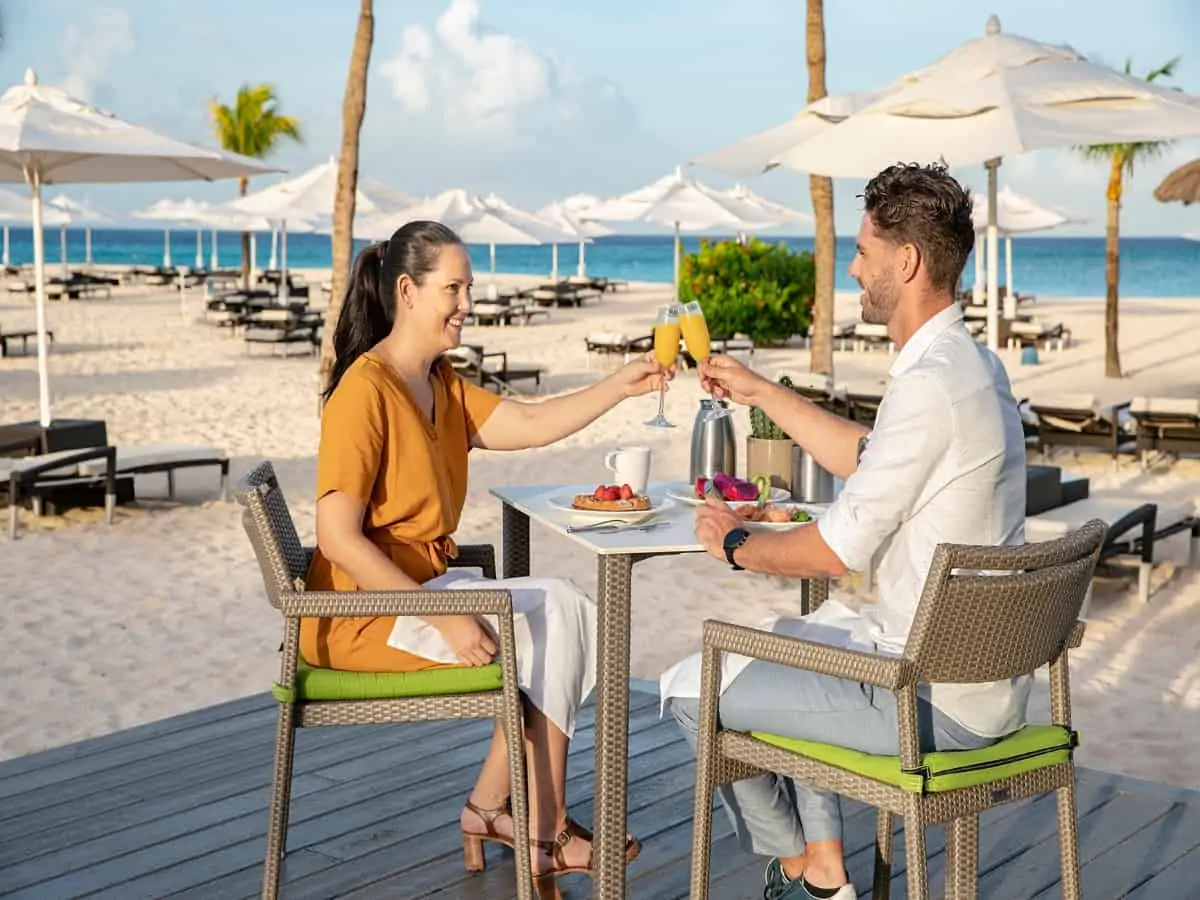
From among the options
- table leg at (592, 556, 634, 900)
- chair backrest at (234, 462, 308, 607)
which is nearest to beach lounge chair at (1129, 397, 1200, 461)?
table leg at (592, 556, 634, 900)

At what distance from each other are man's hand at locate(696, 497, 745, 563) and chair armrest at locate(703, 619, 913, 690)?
0.18 metres

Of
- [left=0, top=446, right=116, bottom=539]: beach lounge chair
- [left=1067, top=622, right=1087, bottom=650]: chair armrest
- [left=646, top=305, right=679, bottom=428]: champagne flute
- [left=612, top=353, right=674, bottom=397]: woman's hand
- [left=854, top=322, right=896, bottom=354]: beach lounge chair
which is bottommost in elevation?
[left=0, top=446, right=116, bottom=539]: beach lounge chair

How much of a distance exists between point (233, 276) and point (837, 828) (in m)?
39.9

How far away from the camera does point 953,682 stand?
259 centimetres

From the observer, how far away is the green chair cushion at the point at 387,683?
3.12 m

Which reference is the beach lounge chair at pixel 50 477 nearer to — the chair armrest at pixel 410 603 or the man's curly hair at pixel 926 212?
the chair armrest at pixel 410 603

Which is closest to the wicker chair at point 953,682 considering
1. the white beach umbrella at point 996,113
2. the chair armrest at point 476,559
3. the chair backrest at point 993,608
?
the chair backrest at point 993,608

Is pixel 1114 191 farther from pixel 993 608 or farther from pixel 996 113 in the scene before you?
pixel 993 608

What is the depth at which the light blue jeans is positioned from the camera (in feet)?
8.89

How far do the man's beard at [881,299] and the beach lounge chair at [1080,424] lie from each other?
8269 mm

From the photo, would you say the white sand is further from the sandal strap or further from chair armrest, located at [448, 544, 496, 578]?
the sandal strap

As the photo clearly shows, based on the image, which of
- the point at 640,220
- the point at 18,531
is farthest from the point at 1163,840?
the point at 640,220

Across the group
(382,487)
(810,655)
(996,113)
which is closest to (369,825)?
(382,487)

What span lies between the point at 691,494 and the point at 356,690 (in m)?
0.93
